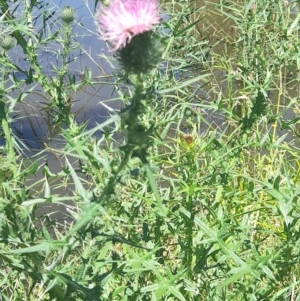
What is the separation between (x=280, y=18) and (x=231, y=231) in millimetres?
727

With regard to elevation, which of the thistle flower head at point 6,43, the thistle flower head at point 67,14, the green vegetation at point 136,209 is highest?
the thistle flower head at point 67,14

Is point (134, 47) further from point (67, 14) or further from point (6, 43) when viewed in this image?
point (67, 14)

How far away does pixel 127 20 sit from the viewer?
3.84 ft

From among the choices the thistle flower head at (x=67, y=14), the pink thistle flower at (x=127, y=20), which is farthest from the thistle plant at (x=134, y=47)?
the thistle flower head at (x=67, y=14)

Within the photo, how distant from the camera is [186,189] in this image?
172 cm

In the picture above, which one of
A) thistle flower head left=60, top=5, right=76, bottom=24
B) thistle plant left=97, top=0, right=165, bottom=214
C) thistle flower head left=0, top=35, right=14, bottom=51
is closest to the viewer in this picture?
thistle plant left=97, top=0, right=165, bottom=214

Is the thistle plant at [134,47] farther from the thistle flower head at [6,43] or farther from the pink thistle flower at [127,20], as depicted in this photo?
the thistle flower head at [6,43]

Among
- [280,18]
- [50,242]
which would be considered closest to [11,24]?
[50,242]

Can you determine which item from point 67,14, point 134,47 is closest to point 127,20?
point 134,47

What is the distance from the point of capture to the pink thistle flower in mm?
1162

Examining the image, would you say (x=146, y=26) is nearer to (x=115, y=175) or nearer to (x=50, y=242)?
(x=115, y=175)

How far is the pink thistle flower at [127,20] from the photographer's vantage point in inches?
45.8

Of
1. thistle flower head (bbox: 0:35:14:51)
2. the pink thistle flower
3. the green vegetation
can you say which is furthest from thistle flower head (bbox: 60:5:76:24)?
the pink thistle flower

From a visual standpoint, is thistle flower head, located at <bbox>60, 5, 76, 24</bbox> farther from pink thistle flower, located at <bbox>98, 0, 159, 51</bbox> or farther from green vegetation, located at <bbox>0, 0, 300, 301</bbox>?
pink thistle flower, located at <bbox>98, 0, 159, 51</bbox>
